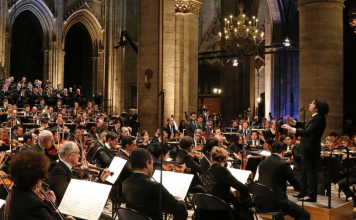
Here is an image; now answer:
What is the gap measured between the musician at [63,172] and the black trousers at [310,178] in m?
3.06

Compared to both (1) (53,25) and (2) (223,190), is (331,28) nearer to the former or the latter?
(2) (223,190)

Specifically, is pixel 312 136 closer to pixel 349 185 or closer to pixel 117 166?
pixel 349 185

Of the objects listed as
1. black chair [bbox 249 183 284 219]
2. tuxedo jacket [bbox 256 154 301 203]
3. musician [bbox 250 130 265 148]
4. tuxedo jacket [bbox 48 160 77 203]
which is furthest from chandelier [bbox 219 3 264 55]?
tuxedo jacket [bbox 48 160 77 203]

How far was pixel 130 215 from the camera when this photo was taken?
11.7ft

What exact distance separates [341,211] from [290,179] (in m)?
1.32

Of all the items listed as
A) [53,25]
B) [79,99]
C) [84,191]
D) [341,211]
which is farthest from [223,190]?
[53,25]

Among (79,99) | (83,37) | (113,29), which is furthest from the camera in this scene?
(83,37)

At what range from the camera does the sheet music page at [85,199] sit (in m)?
3.68

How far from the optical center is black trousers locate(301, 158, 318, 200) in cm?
614

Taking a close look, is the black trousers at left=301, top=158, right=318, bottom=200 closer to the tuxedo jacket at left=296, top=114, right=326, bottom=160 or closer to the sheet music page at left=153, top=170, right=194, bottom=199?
the tuxedo jacket at left=296, top=114, right=326, bottom=160

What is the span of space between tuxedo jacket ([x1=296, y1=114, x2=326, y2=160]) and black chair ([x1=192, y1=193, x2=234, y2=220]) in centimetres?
204

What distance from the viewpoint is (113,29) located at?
28953 millimetres

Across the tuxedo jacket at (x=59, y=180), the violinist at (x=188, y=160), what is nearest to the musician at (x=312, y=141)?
the violinist at (x=188, y=160)

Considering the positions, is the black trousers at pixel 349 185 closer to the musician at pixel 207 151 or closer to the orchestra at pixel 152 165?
the orchestra at pixel 152 165
